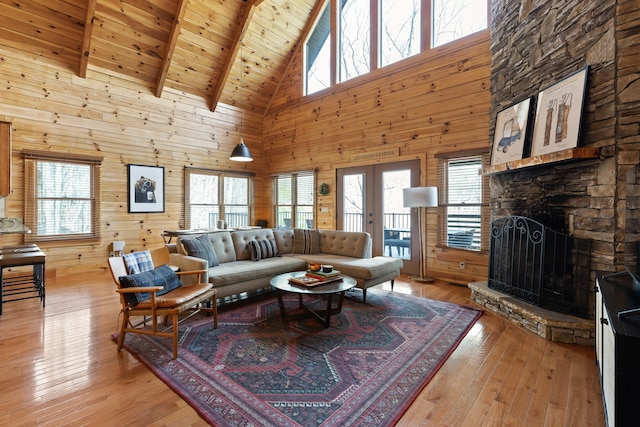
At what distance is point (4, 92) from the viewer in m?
4.86

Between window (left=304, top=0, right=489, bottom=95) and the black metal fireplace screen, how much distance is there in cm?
328

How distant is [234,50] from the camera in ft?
20.9

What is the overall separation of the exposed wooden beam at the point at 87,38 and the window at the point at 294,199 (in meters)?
4.21

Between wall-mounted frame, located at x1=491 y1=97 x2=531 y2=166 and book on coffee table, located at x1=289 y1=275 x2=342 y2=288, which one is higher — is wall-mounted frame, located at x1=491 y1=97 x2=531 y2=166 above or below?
above

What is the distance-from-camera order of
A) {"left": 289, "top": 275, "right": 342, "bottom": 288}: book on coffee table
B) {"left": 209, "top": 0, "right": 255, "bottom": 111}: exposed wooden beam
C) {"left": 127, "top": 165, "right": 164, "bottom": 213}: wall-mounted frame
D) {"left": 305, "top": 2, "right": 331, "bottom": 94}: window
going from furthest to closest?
1. {"left": 305, "top": 2, "right": 331, "bottom": 94}: window
2. {"left": 127, "top": 165, "right": 164, "bottom": 213}: wall-mounted frame
3. {"left": 209, "top": 0, "right": 255, "bottom": 111}: exposed wooden beam
4. {"left": 289, "top": 275, "right": 342, "bottom": 288}: book on coffee table

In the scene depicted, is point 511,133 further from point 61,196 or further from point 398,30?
point 61,196

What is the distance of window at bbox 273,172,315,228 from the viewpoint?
7.17 m

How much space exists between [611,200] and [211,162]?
22.5 ft

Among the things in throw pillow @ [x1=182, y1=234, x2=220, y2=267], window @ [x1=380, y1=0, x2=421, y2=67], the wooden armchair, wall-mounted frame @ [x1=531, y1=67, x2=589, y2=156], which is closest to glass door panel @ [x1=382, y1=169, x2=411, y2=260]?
window @ [x1=380, y1=0, x2=421, y2=67]

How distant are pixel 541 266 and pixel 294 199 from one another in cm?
529

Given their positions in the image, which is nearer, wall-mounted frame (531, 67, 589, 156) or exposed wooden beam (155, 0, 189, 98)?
wall-mounted frame (531, 67, 589, 156)

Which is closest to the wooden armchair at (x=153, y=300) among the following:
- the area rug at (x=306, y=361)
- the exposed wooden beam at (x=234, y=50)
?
the area rug at (x=306, y=361)

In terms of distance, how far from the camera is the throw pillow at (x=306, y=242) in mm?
5016

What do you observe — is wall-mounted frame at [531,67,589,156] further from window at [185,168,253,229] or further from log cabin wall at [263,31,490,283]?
window at [185,168,253,229]
